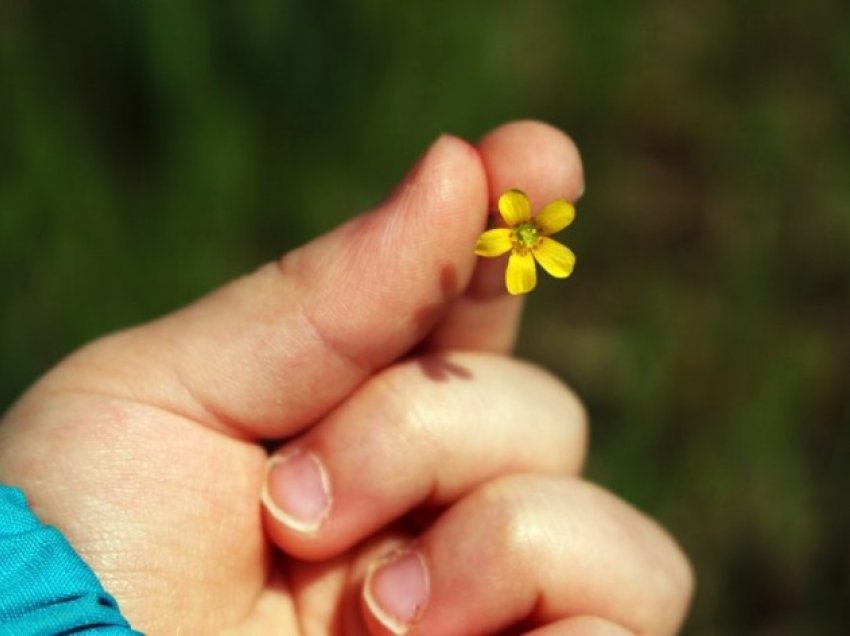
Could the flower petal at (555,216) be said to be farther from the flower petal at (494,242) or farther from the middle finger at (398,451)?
the middle finger at (398,451)

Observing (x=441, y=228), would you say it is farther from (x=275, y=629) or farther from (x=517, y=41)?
(x=517, y=41)

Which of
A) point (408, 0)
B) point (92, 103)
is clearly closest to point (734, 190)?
point (408, 0)


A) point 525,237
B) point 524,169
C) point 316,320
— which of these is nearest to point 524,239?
point 525,237

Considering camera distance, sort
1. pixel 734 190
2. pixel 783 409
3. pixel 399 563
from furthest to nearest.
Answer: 1. pixel 734 190
2. pixel 783 409
3. pixel 399 563

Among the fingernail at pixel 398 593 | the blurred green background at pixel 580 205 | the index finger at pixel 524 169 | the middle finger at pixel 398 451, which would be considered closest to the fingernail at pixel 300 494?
the middle finger at pixel 398 451

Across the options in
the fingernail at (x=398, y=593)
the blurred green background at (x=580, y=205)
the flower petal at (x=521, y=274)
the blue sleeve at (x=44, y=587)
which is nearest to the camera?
the blue sleeve at (x=44, y=587)

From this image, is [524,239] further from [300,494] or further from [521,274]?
[300,494]

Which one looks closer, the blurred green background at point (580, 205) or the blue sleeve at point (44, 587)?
the blue sleeve at point (44, 587)

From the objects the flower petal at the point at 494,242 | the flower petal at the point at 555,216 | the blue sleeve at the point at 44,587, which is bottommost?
the blue sleeve at the point at 44,587
